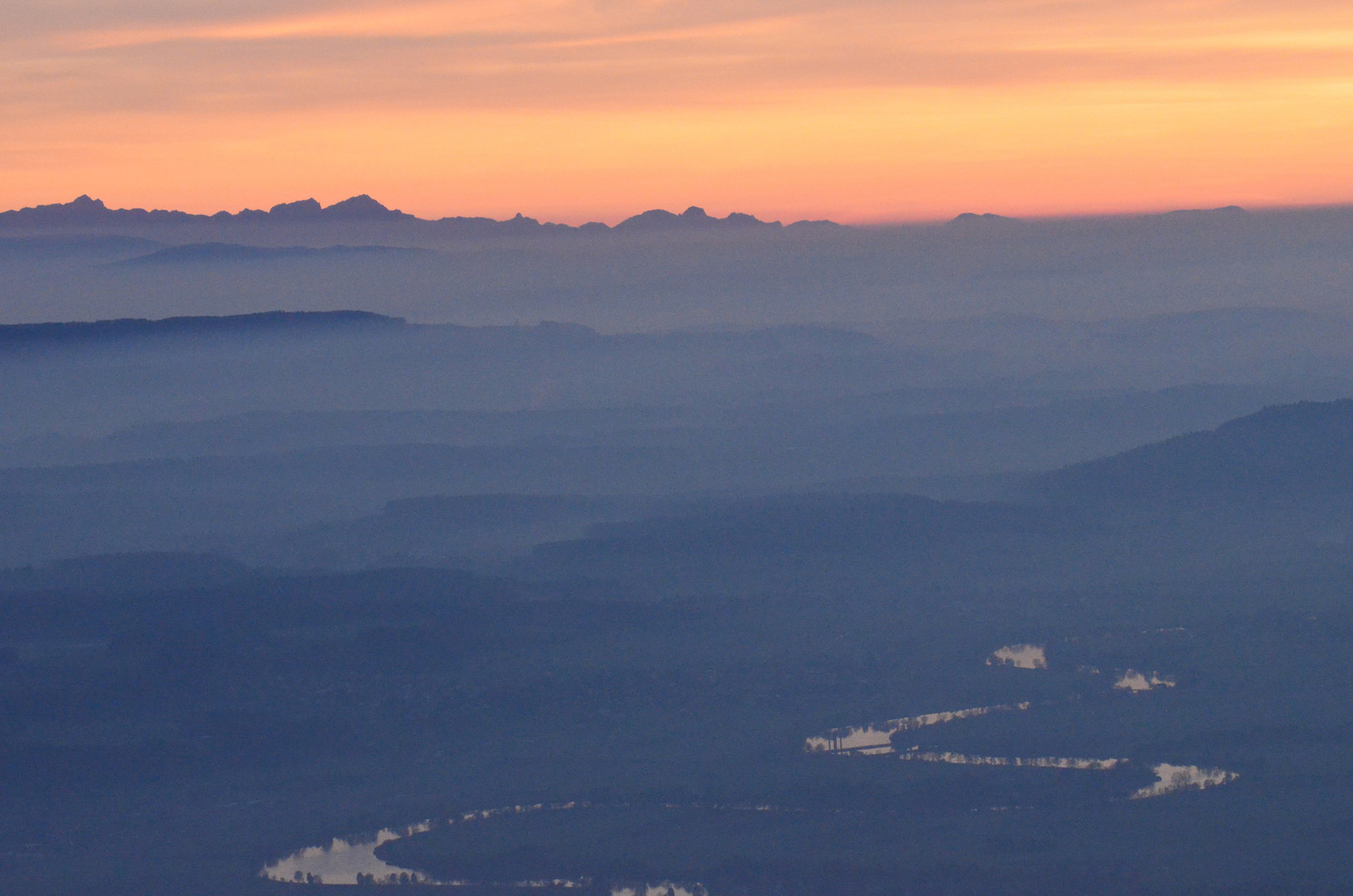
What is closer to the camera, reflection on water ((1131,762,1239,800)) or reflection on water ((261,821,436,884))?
reflection on water ((261,821,436,884))

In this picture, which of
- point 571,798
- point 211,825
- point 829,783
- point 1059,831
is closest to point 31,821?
point 211,825

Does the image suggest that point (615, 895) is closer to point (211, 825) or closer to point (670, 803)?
point (670, 803)

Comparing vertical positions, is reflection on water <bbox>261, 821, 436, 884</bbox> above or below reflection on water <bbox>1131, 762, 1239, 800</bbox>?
above

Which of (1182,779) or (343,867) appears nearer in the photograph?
(343,867)

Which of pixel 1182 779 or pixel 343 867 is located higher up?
pixel 343 867

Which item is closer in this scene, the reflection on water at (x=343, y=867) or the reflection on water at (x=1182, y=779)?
the reflection on water at (x=343, y=867)
